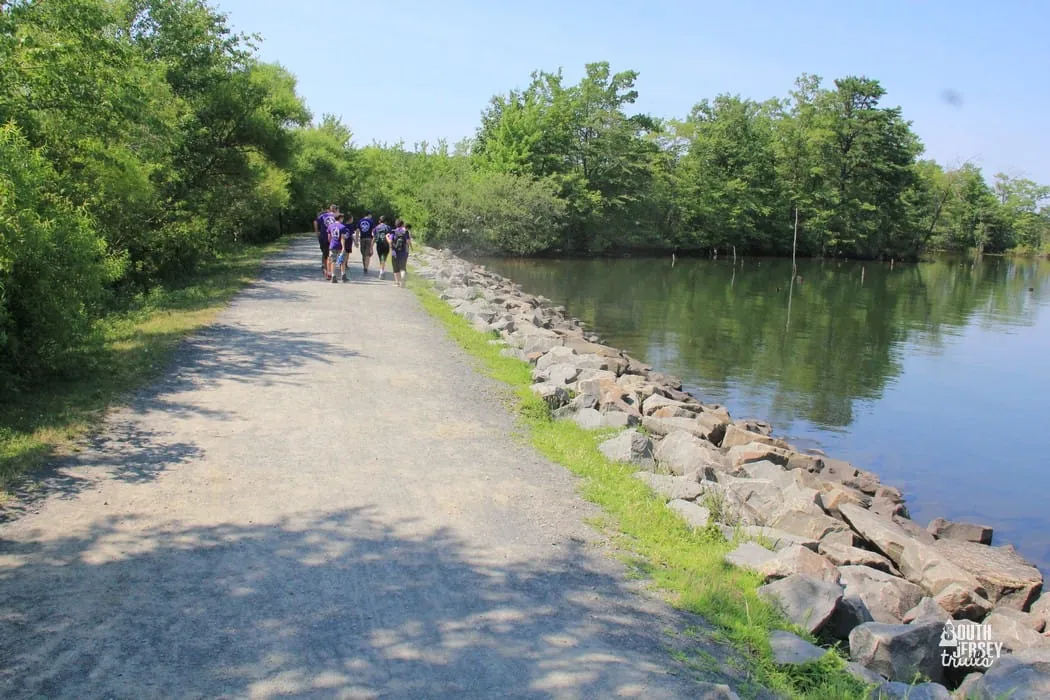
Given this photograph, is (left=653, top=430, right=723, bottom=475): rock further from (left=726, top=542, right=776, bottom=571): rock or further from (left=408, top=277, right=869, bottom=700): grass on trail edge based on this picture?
(left=726, top=542, right=776, bottom=571): rock

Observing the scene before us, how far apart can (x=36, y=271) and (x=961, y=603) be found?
31.2 ft

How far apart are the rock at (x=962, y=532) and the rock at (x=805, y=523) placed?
2.37 meters

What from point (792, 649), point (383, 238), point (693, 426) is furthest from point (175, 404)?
point (383, 238)

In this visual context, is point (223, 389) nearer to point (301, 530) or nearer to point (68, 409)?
point (68, 409)

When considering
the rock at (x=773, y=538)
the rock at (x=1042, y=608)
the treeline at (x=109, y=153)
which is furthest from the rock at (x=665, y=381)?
the treeline at (x=109, y=153)

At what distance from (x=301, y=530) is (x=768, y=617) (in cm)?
335

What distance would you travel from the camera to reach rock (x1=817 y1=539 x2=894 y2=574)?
6949 mm

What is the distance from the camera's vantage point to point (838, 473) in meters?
11.4

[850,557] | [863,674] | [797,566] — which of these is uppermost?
[797,566]

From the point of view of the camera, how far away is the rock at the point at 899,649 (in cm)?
482

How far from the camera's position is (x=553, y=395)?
1011 cm

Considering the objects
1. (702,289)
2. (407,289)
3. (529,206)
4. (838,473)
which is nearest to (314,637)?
(838,473)

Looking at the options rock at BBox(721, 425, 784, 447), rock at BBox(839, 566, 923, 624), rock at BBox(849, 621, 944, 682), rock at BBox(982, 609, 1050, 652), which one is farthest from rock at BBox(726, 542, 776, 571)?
rock at BBox(721, 425, 784, 447)

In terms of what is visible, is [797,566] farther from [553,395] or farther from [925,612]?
[553,395]
